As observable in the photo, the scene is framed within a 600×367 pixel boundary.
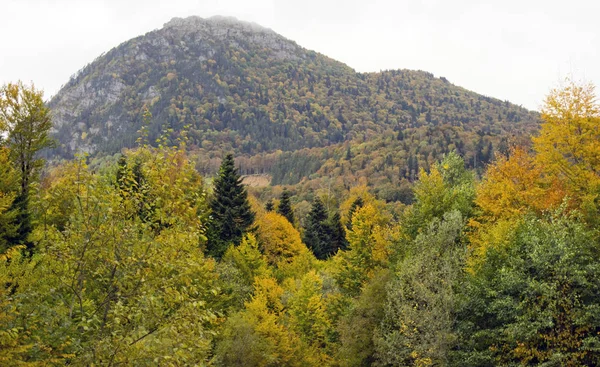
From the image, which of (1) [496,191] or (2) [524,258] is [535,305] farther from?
(1) [496,191]

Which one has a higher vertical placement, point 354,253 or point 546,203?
point 546,203

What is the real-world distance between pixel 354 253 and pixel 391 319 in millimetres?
12081

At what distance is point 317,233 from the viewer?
7638cm

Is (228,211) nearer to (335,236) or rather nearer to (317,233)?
(317,233)

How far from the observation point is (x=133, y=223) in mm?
10414

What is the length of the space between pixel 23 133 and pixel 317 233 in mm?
51956

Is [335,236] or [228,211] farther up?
[228,211]

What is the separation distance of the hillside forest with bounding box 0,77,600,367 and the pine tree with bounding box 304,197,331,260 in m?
26.7

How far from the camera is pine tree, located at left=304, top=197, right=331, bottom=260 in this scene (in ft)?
249

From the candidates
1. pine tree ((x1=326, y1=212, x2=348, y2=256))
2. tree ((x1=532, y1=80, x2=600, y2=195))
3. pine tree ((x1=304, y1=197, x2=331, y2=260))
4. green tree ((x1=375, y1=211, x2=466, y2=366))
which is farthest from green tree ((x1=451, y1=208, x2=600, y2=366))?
pine tree ((x1=326, y1=212, x2=348, y2=256))

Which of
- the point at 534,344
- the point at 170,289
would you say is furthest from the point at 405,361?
the point at 170,289

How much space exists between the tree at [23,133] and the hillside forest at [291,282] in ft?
0.33

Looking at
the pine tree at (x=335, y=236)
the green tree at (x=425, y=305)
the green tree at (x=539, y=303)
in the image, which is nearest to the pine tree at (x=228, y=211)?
the green tree at (x=425, y=305)

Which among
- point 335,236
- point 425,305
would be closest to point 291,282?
point 425,305
